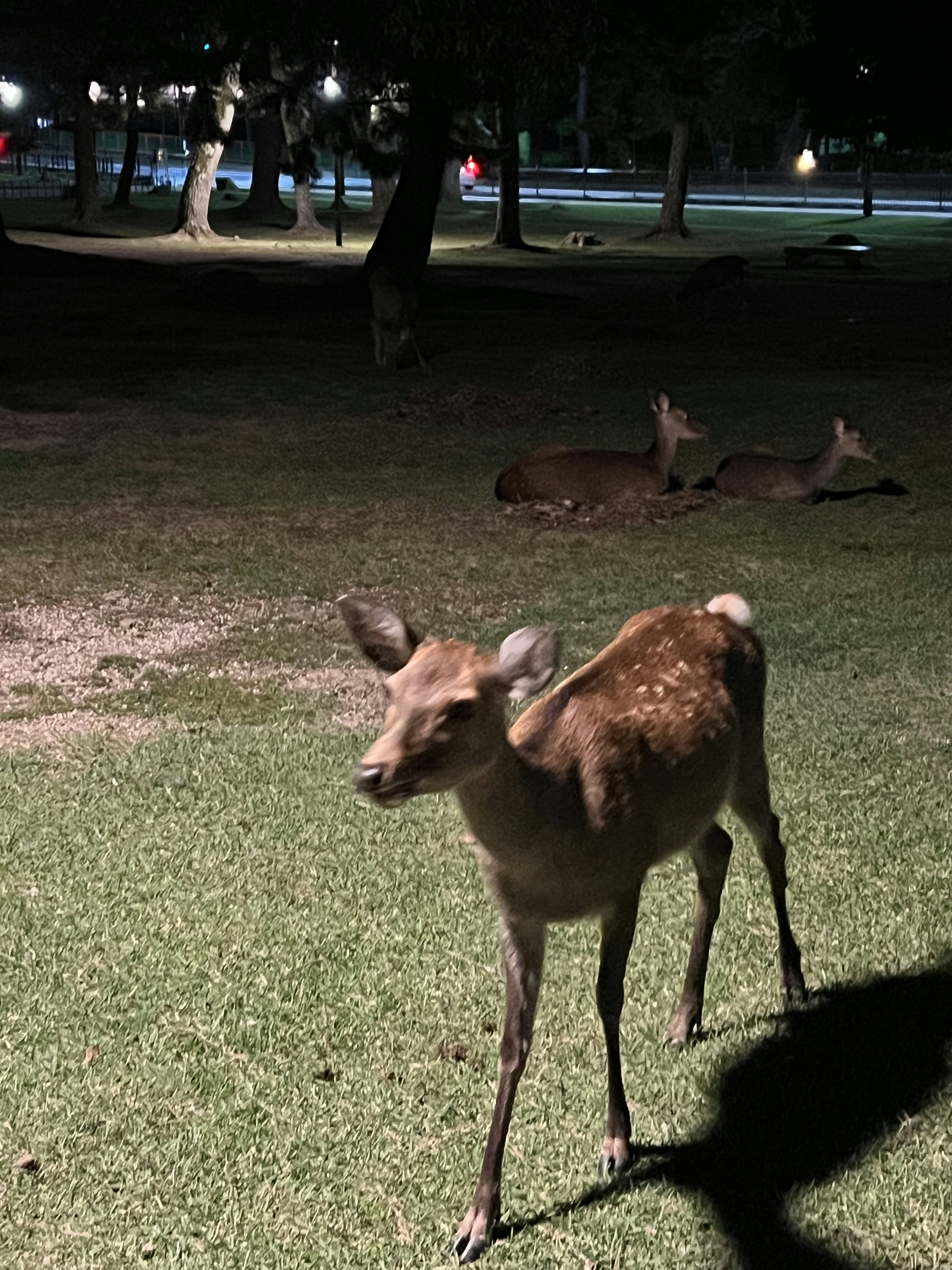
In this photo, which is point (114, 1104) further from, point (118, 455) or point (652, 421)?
point (652, 421)

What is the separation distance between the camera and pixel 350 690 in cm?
638

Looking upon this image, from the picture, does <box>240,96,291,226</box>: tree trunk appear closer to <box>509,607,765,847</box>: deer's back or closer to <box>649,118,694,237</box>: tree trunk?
<box>649,118,694,237</box>: tree trunk

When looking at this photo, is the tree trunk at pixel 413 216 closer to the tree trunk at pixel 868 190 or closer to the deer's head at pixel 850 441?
the deer's head at pixel 850 441

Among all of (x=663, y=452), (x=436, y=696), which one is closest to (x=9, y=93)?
(x=663, y=452)

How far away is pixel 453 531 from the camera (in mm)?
9000

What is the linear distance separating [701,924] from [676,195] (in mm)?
36293

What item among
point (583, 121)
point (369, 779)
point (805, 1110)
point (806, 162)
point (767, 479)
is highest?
point (583, 121)

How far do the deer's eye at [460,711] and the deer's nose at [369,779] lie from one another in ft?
0.53

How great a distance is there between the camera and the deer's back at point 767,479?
966 centimetres

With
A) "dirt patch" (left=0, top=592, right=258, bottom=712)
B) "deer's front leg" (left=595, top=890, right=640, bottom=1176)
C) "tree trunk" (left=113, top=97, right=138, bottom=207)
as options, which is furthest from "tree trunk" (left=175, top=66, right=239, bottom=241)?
"deer's front leg" (left=595, top=890, right=640, bottom=1176)

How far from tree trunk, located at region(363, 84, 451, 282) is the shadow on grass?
59.0 ft

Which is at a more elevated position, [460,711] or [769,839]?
[460,711]

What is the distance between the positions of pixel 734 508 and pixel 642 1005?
5870mm

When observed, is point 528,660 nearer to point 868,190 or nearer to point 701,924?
point 701,924
